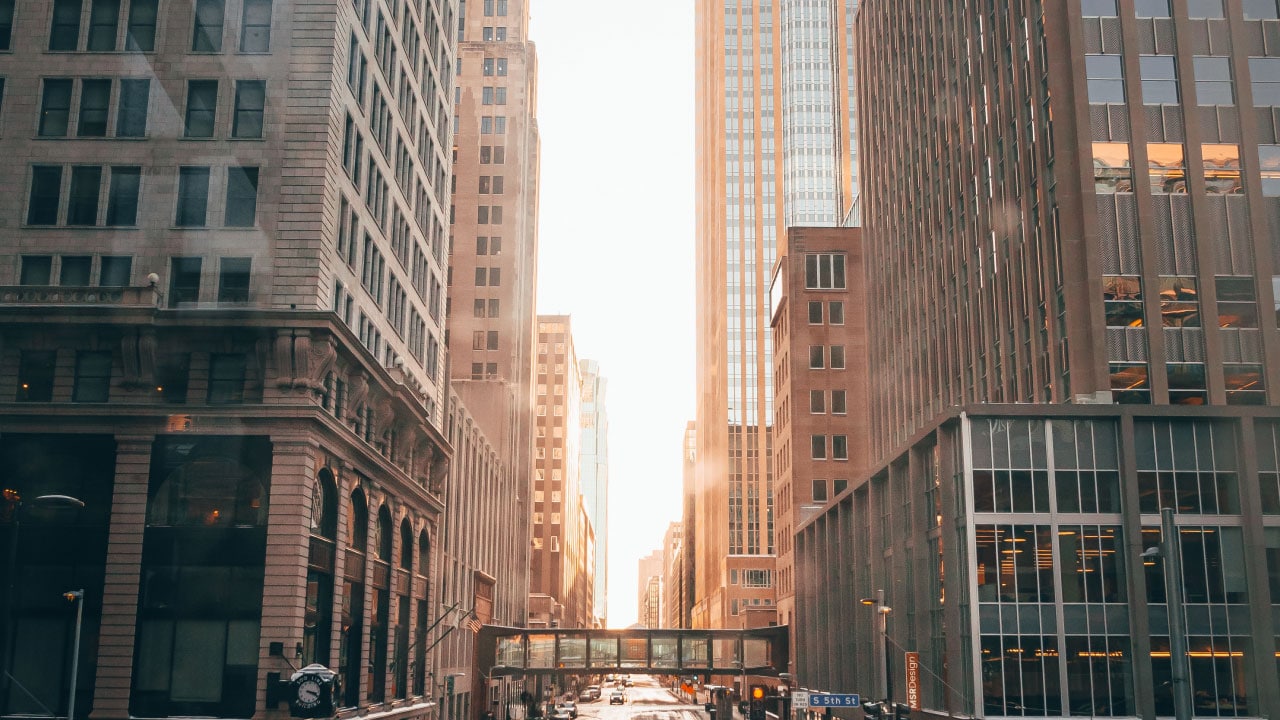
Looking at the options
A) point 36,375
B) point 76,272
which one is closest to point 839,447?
point 76,272

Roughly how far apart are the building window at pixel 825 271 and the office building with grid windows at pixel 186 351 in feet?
198

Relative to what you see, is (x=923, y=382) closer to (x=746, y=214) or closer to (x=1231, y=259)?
(x=1231, y=259)

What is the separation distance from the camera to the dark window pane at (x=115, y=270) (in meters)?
44.6

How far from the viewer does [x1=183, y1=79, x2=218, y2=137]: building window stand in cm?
4597

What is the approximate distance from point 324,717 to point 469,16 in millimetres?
111162

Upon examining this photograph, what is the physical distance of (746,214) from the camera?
178 metres

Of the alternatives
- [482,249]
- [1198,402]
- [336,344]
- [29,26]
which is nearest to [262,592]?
[336,344]

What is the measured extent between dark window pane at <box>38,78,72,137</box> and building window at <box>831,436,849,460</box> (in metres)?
73.4

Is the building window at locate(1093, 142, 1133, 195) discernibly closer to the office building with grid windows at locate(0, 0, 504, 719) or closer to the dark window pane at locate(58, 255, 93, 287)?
the office building with grid windows at locate(0, 0, 504, 719)

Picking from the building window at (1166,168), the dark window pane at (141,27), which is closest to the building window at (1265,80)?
the building window at (1166,168)

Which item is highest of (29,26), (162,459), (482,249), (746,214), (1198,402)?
(746,214)

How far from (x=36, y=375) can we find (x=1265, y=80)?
50.8 meters

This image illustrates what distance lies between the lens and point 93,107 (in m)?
46.2

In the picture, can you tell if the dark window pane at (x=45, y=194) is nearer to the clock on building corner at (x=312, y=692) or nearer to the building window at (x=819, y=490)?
the clock on building corner at (x=312, y=692)
